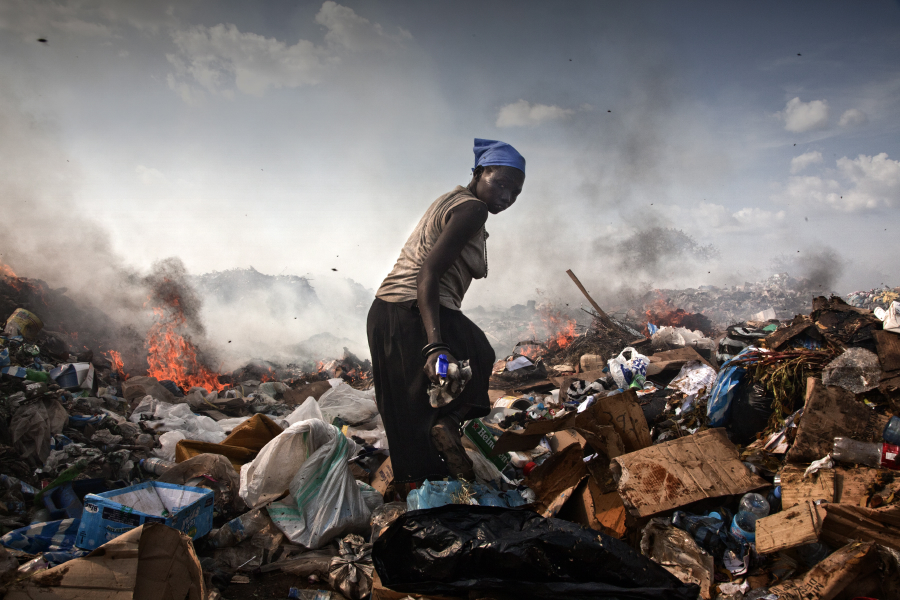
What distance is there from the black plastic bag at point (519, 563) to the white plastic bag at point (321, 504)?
0.91m

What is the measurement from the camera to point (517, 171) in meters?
2.27

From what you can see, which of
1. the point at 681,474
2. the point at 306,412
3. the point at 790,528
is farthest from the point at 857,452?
the point at 306,412

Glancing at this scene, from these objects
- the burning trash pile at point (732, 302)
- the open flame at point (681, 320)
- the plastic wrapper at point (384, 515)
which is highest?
the plastic wrapper at point (384, 515)

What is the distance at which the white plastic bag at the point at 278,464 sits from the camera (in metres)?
2.39

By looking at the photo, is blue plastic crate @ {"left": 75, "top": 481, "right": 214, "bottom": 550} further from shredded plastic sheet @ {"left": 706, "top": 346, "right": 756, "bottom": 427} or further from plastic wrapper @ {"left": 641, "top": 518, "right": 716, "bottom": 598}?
shredded plastic sheet @ {"left": 706, "top": 346, "right": 756, "bottom": 427}

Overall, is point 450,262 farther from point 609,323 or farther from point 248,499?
point 609,323

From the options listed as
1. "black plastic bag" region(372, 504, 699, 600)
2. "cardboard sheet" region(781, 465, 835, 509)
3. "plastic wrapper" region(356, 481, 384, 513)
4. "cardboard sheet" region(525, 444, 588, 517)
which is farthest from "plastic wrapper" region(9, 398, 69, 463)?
"cardboard sheet" region(781, 465, 835, 509)

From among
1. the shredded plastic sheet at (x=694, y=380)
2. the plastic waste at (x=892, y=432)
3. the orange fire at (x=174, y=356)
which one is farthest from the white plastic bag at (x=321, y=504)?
the orange fire at (x=174, y=356)

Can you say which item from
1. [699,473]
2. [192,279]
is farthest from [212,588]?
[192,279]

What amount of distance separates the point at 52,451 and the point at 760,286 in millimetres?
21780

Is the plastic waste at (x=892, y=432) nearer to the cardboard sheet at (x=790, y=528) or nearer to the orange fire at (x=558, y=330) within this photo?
the cardboard sheet at (x=790, y=528)

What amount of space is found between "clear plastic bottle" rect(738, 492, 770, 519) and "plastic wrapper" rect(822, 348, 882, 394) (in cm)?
99

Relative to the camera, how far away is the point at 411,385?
7.18ft

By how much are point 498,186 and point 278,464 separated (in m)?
1.96
